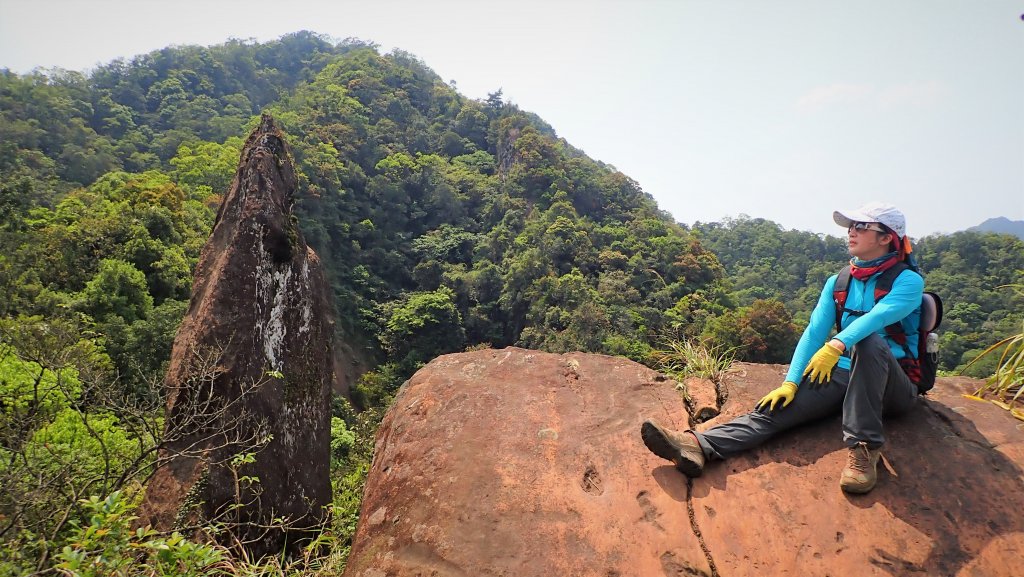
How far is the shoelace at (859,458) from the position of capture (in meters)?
2.21

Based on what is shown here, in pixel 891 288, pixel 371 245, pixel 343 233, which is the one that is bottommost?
pixel 891 288

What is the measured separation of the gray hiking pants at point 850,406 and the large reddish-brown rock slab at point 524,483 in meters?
0.38

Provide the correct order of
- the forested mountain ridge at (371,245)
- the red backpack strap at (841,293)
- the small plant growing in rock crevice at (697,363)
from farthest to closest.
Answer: the forested mountain ridge at (371,245) → the small plant growing in rock crevice at (697,363) → the red backpack strap at (841,293)

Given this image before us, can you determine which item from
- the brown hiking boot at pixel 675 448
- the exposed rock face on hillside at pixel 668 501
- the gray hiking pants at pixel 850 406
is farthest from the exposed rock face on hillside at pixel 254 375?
the gray hiking pants at pixel 850 406

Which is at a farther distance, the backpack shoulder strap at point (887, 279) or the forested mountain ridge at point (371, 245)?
the forested mountain ridge at point (371, 245)

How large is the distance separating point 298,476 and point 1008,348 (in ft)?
18.7

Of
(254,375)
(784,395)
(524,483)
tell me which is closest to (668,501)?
(524,483)

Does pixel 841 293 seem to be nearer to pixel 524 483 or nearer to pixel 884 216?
pixel 884 216

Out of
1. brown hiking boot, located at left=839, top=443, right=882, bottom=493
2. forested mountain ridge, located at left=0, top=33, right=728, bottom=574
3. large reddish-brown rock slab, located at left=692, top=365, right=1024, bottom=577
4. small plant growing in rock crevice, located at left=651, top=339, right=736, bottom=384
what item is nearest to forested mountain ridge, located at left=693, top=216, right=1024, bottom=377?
forested mountain ridge, located at left=0, top=33, right=728, bottom=574

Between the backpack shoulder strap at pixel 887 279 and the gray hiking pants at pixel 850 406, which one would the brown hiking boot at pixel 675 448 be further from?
the backpack shoulder strap at pixel 887 279

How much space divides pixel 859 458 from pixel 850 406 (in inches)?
9.3

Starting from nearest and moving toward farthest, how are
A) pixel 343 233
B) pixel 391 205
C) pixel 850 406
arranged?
pixel 850 406, pixel 343 233, pixel 391 205

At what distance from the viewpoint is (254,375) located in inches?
192

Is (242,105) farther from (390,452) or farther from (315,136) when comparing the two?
(390,452)
